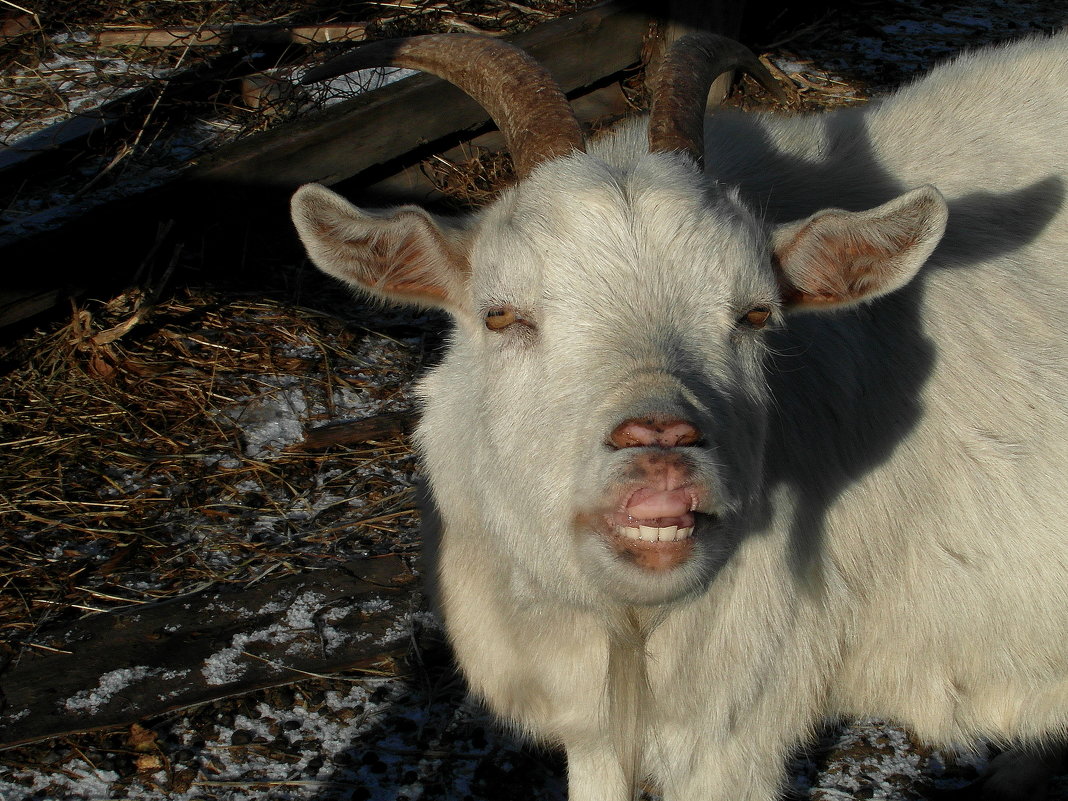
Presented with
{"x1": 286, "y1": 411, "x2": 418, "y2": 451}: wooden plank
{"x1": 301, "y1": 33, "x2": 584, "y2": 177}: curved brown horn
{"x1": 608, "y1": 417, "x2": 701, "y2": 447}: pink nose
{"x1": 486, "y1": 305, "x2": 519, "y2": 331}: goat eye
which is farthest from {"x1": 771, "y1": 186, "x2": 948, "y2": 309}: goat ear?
{"x1": 286, "y1": 411, "x2": 418, "y2": 451}: wooden plank

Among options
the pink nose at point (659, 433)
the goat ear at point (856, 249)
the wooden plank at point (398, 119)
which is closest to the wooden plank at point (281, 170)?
the wooden plank at point (398, 119)

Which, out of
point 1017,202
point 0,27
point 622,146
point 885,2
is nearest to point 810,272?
point 622,146

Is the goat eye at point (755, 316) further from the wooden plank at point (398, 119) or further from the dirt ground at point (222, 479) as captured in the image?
the wooden plank at point (398, 119)

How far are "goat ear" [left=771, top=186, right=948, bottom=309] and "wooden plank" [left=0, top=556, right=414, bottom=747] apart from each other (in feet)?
6.81

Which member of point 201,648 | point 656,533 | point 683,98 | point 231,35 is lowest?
point 201,648

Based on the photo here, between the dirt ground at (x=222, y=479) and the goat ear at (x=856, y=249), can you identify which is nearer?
the goat ear at (x=856, y=249)

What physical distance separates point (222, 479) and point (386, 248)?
2.29 metres

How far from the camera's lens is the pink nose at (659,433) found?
2193 mm

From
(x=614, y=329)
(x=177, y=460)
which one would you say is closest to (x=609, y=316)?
(x=614, y=329)

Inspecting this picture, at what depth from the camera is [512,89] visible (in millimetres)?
2969

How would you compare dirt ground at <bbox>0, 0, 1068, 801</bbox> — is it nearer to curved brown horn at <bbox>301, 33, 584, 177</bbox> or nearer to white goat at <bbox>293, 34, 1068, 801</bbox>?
white goat at <bbox>293, 34, 1068, 801</bbox>

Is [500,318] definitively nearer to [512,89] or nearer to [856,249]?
[512,89]

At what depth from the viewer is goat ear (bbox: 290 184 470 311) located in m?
2.70

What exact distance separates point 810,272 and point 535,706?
4.87 ft
